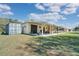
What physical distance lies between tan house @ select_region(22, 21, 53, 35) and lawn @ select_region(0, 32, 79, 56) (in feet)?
0.17

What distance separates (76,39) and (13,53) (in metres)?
0.63

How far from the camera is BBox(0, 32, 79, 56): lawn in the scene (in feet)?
6.48

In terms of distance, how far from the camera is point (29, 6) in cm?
201

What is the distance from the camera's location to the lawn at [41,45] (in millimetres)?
1974

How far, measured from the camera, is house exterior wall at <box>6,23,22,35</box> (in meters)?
2.04

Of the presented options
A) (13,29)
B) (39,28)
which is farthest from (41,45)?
(13,29)

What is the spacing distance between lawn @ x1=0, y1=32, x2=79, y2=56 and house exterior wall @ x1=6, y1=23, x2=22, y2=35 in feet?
0.14

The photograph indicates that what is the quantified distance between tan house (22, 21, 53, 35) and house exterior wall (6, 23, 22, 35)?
0.05m

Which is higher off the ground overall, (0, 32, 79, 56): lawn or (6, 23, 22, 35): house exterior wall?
(6, 23, 22, 35): house exterior wall

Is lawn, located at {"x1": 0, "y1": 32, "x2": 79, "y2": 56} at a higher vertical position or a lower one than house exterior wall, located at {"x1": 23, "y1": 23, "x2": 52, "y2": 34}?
lower

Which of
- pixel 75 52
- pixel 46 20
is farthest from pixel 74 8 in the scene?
pixel 75 52

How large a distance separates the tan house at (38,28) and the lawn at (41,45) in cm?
5

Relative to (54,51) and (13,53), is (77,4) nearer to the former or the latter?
(54,51)

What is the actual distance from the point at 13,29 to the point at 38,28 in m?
0.25
